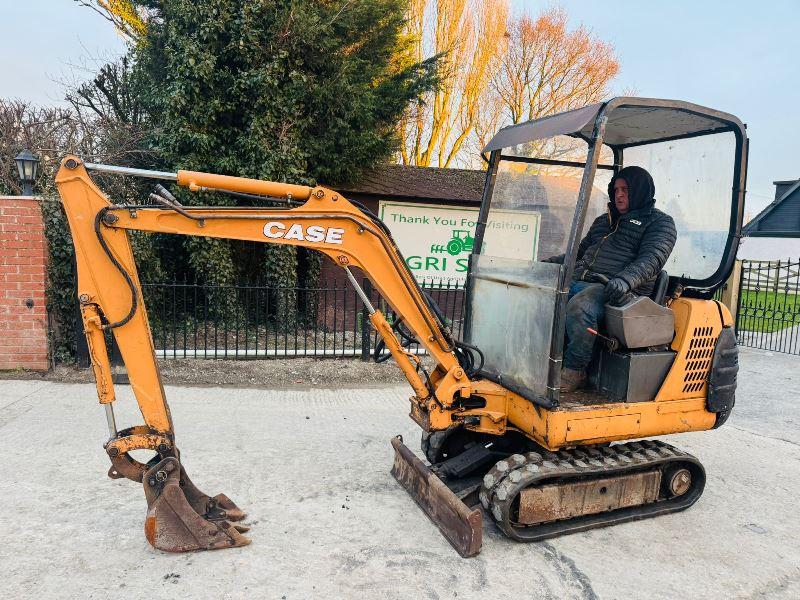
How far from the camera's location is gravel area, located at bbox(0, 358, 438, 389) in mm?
7188

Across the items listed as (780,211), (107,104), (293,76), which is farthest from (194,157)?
(780,211)

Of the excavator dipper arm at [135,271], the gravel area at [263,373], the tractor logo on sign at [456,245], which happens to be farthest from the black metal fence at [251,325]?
the excavator dipper arm at [135,271]

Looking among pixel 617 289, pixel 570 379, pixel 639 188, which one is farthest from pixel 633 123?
pixel 570 379

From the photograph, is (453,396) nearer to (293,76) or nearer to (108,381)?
(108,381)

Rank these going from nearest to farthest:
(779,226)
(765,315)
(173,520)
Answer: (173,520)
(765,315)
(779,226)

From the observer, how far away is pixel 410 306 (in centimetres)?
391

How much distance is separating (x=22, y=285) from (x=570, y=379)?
21.5 feet

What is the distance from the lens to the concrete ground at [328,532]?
321cm

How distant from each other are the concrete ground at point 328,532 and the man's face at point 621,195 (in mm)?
2291

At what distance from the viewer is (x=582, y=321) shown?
12.7ft

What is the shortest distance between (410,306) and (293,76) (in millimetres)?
6791

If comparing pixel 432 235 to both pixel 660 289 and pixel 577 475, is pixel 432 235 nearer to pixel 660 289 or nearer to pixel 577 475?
pixel 660 289

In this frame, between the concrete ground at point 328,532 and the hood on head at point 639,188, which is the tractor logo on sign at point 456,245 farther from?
the hood on head at point 639,188

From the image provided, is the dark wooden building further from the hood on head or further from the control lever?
the control lever
